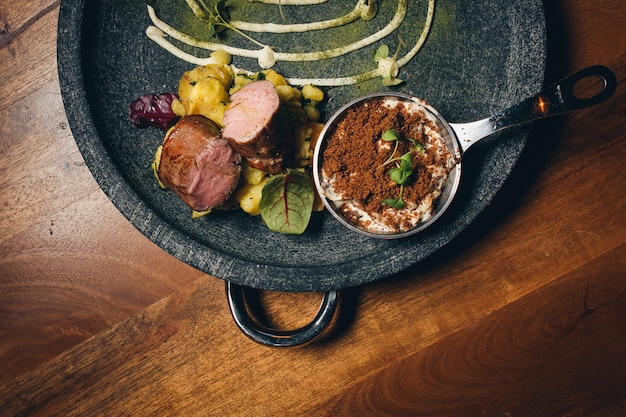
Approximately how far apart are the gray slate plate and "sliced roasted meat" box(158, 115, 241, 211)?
240mm

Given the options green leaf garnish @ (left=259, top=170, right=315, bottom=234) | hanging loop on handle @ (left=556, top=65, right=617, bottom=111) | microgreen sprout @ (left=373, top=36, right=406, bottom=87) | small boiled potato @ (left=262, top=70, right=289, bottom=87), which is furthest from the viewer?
microgreen sprout @ (left=373, top=36, right=406, bottom=87)

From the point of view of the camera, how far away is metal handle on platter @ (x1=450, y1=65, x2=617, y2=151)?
1383 mm

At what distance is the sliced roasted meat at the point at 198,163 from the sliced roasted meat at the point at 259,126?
0.16 feet

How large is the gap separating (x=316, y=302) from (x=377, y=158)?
2.23 feet

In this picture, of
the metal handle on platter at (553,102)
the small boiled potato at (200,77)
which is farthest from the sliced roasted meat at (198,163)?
the metal handle on platter at (553,102)

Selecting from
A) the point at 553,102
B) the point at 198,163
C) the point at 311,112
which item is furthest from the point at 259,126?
the point at 553,102

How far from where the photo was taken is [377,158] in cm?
145

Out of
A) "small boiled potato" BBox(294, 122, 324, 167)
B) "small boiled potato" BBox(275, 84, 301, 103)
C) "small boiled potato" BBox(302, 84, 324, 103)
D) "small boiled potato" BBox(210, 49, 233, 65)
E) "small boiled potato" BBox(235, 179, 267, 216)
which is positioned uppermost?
"small boiled potato" BBox(210, 49, 233, 65)

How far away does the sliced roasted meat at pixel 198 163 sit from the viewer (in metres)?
1.39

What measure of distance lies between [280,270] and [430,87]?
0.90m

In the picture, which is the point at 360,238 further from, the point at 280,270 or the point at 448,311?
the point at 448,311

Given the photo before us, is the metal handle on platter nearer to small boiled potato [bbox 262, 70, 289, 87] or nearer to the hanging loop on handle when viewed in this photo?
the hanging loop on handle

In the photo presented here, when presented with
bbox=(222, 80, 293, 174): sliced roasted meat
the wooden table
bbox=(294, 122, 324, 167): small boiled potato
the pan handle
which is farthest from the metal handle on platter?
the pan handle

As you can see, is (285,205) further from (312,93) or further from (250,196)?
(312,93)
